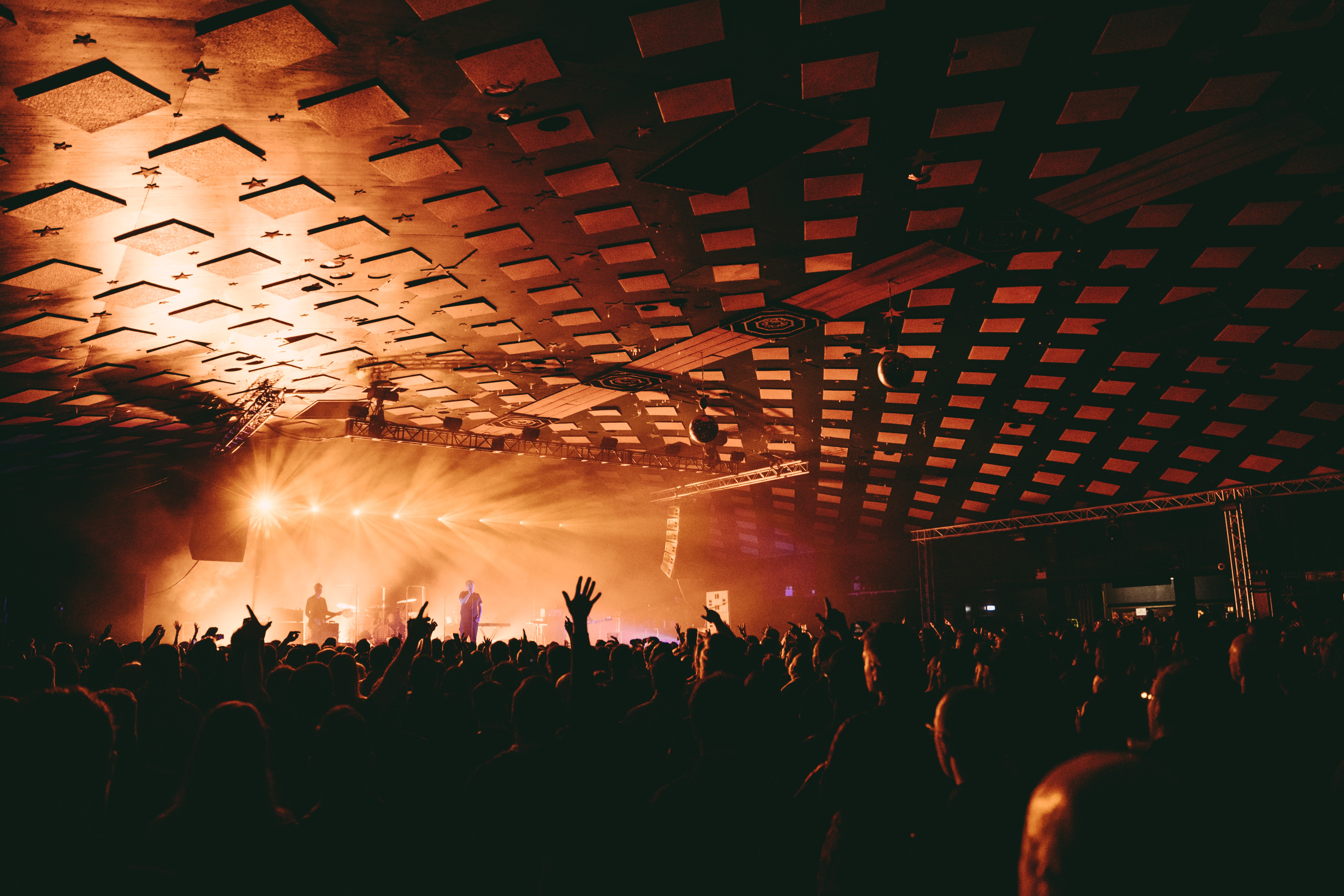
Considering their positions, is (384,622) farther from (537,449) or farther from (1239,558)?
(1239,558)

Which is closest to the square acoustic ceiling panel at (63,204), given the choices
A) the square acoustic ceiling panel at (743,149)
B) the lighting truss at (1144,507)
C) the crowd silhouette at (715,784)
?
the crowd silhouette at (715,784)

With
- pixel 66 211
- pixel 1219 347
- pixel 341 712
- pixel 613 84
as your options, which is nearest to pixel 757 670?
pixel 341 712

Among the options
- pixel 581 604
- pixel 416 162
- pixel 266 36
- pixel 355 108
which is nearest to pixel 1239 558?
pixel 581 604

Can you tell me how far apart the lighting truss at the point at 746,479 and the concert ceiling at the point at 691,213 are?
103 inches

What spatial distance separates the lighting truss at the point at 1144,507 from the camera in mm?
10914

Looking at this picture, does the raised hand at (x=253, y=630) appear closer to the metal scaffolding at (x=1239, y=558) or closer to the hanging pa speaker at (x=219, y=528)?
the hanging pa speaker at (x=219, y=528)

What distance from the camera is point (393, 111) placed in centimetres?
492

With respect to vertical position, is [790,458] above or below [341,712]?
above

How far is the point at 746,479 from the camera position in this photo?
15430 millimetres

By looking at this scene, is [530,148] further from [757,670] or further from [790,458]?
[790,458]

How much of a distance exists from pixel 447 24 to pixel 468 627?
1347 cm

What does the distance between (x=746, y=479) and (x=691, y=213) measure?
9389 mm

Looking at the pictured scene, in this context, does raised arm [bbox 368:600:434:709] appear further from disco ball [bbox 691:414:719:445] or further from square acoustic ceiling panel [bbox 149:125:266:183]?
disco ball [bbox 691:414:719:445]

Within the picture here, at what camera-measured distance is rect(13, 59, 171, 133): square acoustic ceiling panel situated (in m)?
4.23
